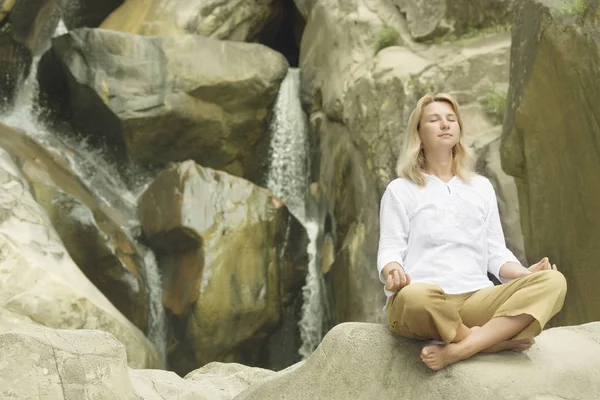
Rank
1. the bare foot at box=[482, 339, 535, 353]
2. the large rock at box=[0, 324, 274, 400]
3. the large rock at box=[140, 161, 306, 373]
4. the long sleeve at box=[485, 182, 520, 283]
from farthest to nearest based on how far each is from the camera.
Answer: the large rock at box=[140, 161, 306, 373]
the long sleeve at box=[485, 182, 520, 283]
the large rock at box=[0, 324, 274, 400]
the bare foot at box=[482, 339, 535, 353]

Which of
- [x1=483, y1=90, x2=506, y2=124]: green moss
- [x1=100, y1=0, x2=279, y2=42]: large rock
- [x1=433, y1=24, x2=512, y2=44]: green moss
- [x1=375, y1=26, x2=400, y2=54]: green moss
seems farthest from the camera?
[x1=100, y1=0, x2=279, y2=42]: large rock

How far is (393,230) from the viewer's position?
3215mm

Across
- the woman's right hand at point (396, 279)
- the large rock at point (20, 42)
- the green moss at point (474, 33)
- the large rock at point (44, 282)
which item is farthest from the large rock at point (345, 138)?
the woman's right hand at point (396, 279)

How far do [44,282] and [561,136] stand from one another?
14.0 feet

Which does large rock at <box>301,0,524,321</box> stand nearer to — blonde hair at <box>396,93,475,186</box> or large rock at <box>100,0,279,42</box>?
large rock at <box>100,0,279,42</box>

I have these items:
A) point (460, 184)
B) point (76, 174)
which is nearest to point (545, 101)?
point (460, 184)

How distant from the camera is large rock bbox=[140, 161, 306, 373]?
8.91 meters

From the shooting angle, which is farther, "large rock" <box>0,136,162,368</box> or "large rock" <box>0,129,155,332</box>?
"large rock" <box>0,129,155,332</box>

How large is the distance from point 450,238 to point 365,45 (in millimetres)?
7646

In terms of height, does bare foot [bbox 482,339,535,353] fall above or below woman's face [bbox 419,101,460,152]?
below

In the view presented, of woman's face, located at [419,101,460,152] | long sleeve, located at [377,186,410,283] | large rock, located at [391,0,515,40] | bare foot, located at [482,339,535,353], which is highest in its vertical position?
large rock, located at [391,0,515,40]

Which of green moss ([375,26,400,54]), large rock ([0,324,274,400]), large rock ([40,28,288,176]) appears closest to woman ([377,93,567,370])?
large rock ([0,324,274,400])

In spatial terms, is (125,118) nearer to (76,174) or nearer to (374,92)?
(76,174)

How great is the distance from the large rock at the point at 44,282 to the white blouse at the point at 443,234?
160 inches
